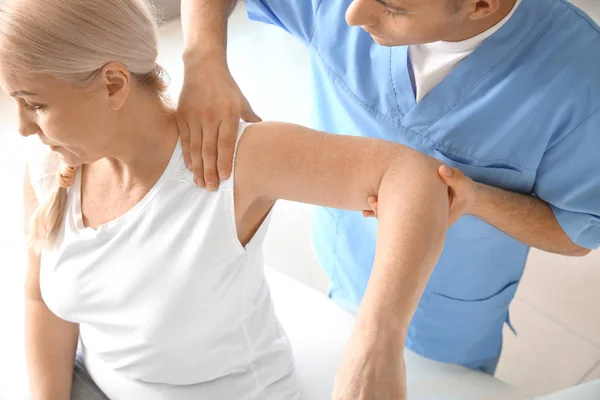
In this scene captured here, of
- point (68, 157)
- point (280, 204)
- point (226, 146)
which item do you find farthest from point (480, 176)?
point (280, 204)

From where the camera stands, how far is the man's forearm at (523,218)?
120 cm

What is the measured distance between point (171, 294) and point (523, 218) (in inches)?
23.1

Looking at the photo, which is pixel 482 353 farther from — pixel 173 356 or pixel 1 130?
pixel 1 130

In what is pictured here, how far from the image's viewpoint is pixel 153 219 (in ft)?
3.76

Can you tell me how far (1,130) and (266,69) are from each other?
3.40 feet

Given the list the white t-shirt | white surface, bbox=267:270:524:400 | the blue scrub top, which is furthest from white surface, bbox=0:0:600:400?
the white t-shirt

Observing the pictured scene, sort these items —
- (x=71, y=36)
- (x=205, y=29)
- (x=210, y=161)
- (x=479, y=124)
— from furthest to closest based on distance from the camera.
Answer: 1. (x=205, y=29)
2. (x=479, y=124)
3. (x=210, y=161)
4. (x=71, y=36)

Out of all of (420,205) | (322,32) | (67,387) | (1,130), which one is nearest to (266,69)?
(1,130)

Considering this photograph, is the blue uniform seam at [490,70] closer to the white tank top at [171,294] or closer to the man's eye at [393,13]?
the man's eye at [393,13]

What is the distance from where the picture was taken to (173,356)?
47.4 inches

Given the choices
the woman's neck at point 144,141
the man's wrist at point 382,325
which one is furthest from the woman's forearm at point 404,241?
the woman's neck at point 144,141

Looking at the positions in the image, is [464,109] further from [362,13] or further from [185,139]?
[185,139]

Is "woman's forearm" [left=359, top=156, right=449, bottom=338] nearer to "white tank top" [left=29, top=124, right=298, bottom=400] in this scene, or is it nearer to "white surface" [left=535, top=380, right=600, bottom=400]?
"white tank top" [left=29, top=124, right=298, bottom=400]

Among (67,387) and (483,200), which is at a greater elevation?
(483,200)
